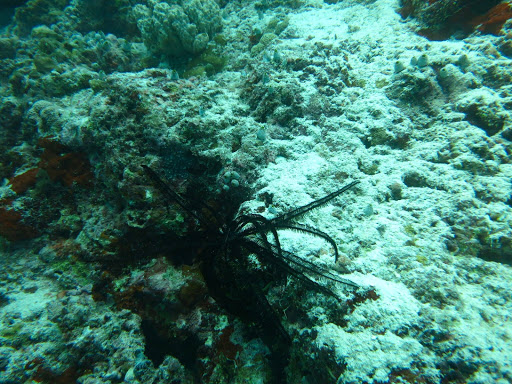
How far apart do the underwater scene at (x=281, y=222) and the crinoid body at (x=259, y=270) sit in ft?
0.07

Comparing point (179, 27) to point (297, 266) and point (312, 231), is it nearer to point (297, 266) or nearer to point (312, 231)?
point (312, 231)

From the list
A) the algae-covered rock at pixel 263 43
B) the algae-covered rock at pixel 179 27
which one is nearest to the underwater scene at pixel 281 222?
the algae-covered rock at pixel 263 43

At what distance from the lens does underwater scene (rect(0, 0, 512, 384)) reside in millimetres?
1795

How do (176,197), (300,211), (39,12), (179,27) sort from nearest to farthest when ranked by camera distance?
(300,211) < (176,197) < (179,27) < (39,12)

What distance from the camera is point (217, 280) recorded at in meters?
2.13

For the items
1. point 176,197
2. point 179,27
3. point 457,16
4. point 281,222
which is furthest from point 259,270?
point 457,16

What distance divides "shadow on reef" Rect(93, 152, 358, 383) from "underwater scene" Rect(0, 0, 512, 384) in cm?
2

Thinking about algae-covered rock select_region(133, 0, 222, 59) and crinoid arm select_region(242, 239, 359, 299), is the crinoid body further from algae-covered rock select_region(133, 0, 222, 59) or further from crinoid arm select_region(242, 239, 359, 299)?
algae-covered rock select_region(133, 0, 222, 59)

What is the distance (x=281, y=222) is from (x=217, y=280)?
0.83 metres

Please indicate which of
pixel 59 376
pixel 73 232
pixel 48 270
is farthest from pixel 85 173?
pixel 59 376

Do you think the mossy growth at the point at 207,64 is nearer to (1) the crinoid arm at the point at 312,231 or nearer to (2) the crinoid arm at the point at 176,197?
(2) the crinoid arm at the point at 176,197

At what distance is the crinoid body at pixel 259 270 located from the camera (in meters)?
1.90

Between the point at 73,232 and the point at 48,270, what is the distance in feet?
1.73

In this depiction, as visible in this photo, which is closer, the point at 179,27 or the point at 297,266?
the point at 297,266
